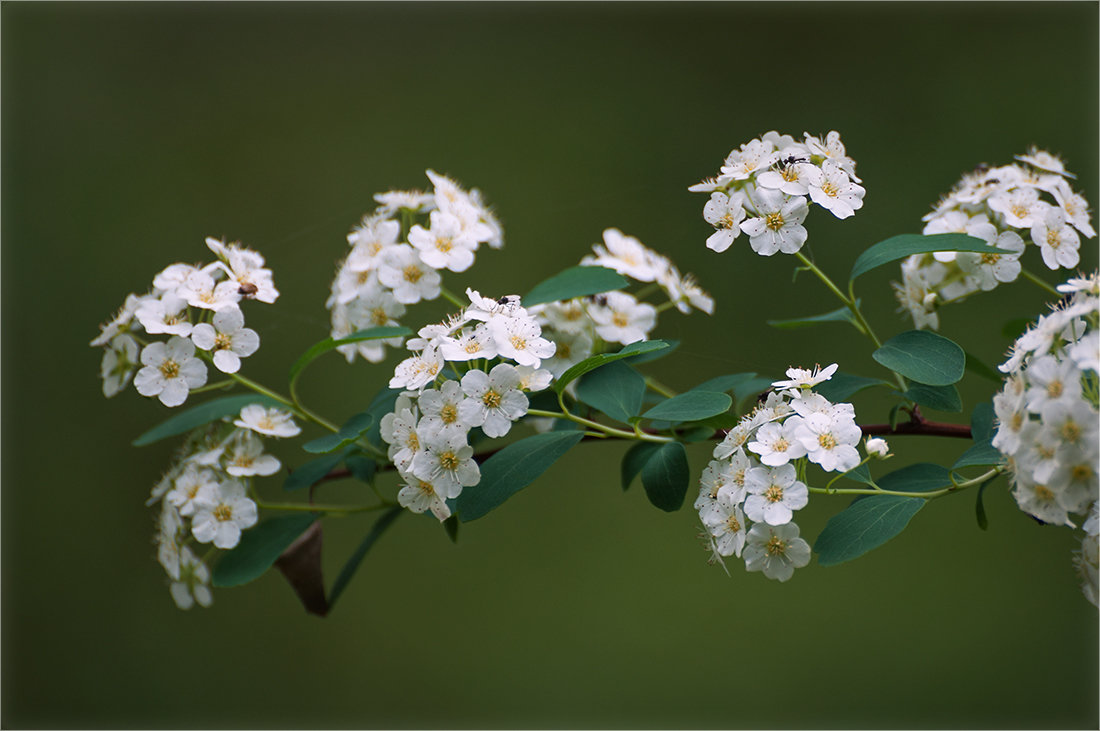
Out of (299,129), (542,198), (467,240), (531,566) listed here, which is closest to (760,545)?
(467,240)

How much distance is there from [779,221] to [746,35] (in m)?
1.80

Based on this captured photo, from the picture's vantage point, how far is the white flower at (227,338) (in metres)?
0.88

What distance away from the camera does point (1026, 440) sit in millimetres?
610

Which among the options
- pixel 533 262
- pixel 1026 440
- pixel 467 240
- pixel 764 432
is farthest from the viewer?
pixel 533 262

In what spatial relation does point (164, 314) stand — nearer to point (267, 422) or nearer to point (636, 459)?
point (267, 422)

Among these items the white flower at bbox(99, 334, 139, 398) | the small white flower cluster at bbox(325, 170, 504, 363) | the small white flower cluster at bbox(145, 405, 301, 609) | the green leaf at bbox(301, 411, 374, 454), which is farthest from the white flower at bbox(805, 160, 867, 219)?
the white flower at bbox(99, 334, 139, 398)

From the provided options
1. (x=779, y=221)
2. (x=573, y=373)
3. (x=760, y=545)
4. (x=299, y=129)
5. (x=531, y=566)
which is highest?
(x=299, y=129)

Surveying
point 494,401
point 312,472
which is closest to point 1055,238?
point 494,401

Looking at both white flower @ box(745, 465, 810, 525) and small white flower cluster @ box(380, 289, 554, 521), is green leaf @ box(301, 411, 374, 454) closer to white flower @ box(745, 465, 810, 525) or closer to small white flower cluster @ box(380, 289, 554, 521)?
small white flower cluster @ box(380, 289, 554, 521)

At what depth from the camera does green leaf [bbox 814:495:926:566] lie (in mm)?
723

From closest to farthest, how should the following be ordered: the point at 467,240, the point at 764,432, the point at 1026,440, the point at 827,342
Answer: the point at 1026,440 → the point at 764,432 → the point at 467,240 → the point at 827,342

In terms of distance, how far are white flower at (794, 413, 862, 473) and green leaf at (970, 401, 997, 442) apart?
0.59ft

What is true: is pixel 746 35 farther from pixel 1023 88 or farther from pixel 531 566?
pixel 531 566

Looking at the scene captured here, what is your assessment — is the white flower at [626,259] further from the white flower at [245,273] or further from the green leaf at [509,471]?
the white flower at [245,273]
